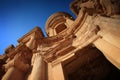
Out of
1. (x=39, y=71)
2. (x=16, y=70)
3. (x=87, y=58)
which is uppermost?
(x=16, y=70)

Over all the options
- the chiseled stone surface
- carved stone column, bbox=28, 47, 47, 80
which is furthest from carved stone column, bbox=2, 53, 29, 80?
carved stone column, bbox=28, 47, 47, 80

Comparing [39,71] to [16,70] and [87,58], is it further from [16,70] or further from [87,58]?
[87,58]

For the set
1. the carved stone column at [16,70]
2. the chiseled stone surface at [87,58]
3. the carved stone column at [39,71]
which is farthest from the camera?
the carved stone column at [16,70]

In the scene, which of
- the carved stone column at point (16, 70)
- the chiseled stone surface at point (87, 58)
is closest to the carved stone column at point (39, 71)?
→ the chiseled stone surface at point (87, 58)

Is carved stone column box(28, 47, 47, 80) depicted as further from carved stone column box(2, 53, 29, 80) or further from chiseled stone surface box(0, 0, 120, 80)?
Result: carved stone column box(2, 53, 29, 80)

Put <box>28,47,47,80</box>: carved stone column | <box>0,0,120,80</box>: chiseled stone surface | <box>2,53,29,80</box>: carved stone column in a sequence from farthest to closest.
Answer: <box>2,53,29,80</box>: carved stone column → <box>28,47,47,80</box>: carved stone column → <box>0,0,120,80</box>: chiseled stone surface

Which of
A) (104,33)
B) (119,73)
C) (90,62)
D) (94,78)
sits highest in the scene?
(104,33)

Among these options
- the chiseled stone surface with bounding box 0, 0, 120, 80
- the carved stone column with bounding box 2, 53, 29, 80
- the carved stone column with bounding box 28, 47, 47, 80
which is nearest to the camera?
the chiseled stone surface with bounding box 0, 0, 120, 80

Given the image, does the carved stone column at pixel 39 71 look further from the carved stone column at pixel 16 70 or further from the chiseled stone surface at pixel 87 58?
the carved stone column at pixel 16 70

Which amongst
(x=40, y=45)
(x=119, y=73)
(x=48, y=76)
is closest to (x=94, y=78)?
(x=119, y=73)

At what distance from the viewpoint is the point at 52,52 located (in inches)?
317

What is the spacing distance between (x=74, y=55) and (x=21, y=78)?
2.72 meters

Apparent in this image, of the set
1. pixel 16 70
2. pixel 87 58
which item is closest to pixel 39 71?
pixel 16 70

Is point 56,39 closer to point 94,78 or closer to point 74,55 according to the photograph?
point 74,55
